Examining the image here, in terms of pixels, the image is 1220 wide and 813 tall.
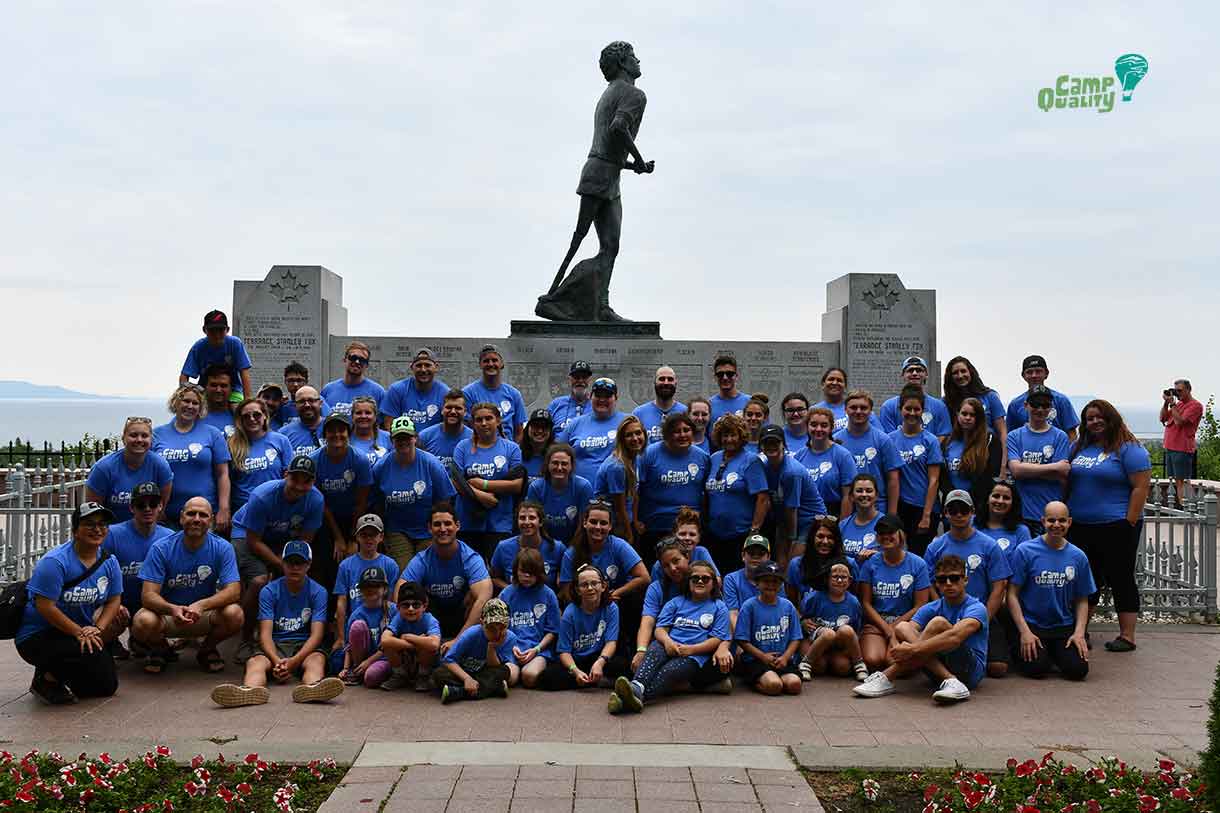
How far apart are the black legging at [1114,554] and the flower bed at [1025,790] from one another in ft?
9.39

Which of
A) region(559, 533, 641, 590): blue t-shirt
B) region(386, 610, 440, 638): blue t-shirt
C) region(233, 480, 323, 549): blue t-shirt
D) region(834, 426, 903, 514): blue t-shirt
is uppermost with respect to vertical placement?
region(834, 426, 903, 514): blue t-shirt

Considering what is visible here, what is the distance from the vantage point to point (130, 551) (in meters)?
6.79

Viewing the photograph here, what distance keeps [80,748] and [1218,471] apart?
718 inches

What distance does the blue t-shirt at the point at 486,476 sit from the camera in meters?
7.47

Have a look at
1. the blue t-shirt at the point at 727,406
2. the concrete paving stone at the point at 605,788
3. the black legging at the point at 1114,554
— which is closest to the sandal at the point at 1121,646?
the black legging at the point at 1114,554

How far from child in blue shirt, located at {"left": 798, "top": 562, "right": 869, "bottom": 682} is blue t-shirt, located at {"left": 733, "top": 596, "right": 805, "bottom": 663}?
22 centimetres

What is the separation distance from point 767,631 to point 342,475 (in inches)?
113

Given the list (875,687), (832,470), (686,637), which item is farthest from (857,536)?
(686,637)

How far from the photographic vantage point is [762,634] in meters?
6.50

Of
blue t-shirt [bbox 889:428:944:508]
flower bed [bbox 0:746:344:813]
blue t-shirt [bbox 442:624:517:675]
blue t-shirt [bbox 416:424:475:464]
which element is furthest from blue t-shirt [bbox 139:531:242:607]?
blue t-shirt [bbox 889:428:944:508]

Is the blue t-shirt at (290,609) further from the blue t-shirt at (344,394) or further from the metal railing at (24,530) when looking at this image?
the metal railing at (24,530)

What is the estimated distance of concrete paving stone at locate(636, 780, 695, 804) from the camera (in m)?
4.45

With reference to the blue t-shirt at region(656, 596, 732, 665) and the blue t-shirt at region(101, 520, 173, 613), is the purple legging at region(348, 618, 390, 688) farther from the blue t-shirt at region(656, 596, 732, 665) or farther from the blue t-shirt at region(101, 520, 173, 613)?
the blue t-shirt at region(656, 596, 732, 665)

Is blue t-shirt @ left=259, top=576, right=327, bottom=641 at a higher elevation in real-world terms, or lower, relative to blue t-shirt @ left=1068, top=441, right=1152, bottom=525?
lower
